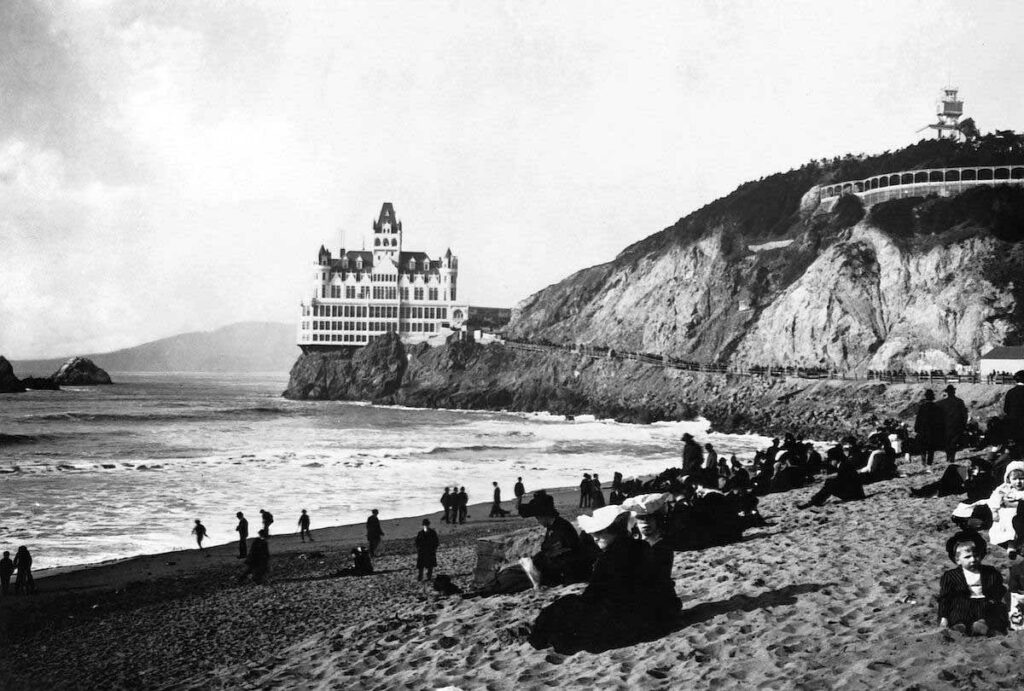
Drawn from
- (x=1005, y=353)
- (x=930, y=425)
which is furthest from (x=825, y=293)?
(x=930, y=425)

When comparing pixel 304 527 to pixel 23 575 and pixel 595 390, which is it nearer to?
pixel 23 575

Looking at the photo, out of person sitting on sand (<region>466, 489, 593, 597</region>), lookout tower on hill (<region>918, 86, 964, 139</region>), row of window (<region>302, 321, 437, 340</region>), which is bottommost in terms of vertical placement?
person sitting on sand (<region>466, 489, 593, 597</region>)

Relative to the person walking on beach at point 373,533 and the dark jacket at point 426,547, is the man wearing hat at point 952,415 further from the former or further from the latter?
the person walking on beach at point 373,533

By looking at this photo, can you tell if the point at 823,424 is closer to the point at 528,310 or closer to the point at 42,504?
the point at 42,504

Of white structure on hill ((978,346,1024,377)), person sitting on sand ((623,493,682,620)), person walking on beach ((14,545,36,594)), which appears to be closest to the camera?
person sitting on sand ((623,493,682,620))

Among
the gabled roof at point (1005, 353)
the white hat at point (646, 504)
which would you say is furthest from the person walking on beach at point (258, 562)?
the gabled roof at point (1005, 353)


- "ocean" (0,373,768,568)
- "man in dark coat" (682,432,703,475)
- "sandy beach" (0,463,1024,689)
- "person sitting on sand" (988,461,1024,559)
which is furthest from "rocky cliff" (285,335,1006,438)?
"person sitting on sand" (988,461,1024,559)

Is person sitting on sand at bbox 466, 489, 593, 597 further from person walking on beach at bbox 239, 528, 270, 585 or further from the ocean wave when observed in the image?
the ocean wave
